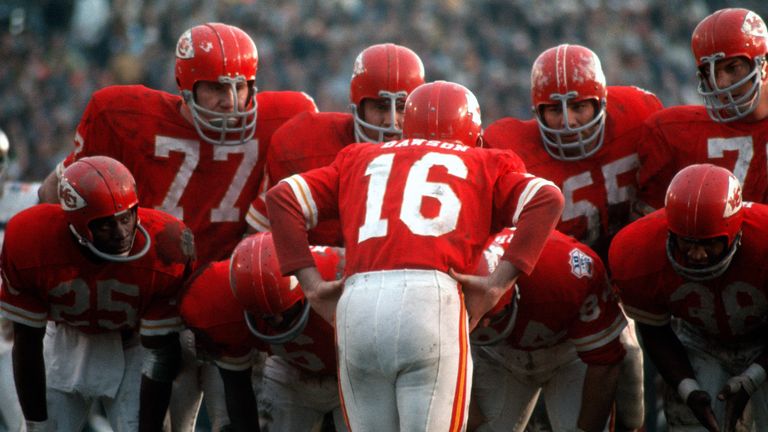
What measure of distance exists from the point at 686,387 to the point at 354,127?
5.77ft

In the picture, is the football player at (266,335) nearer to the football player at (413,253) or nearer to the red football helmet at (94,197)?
the red football helmet at (94,197)

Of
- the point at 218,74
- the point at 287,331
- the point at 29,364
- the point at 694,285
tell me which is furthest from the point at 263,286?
the point at 694,285

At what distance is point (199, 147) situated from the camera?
19.5 feet

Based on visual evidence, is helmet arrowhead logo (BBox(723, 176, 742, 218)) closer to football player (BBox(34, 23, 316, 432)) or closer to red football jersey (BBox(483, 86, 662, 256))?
red football jersey (BBox(483, 86, 662, 256))

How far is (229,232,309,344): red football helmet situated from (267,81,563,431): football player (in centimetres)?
45

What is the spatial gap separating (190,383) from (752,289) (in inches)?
94.3

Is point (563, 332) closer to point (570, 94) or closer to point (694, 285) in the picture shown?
point (694, 285)

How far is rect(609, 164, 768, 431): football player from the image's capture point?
4859mm

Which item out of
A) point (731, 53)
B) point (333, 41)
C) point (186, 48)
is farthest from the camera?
point (333, 41)

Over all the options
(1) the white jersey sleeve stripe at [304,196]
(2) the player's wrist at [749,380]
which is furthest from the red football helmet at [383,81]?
(2) the player's wrist at [749,380]

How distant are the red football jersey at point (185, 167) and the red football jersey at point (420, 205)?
55.2 inches

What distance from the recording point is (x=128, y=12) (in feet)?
39.6

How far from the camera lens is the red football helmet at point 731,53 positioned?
18.3 ft

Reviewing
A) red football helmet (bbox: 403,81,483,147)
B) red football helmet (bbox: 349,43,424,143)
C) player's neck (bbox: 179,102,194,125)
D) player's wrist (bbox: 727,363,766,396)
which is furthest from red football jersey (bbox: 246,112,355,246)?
player's wrist (bbox: 727,363,766,396)
